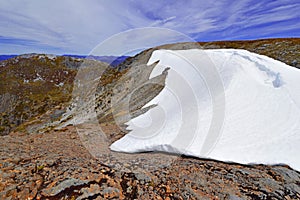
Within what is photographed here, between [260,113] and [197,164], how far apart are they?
3.51m

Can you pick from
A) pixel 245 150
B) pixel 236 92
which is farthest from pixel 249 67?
pixel 245 150

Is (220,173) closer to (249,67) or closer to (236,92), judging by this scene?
(236,92)

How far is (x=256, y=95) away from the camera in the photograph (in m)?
8.41

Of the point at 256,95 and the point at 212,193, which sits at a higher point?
the point at 256,95

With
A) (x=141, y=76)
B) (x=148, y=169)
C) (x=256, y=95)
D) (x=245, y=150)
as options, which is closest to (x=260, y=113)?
(x=256, y=95)

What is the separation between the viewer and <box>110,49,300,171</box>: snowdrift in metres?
6.65

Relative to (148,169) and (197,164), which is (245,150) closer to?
(197,164)

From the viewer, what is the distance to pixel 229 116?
26.1 ft

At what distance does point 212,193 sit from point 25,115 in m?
103

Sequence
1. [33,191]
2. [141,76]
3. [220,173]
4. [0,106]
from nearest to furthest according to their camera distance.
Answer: [33,191] < [220,173] < [141,76] < [0,106]

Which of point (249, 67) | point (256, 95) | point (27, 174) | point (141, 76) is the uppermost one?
point (141, 76)

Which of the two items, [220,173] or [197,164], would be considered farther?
[197,164]

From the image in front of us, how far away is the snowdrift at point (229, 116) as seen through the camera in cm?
665

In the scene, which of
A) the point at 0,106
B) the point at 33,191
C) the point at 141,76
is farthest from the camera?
the point at 0,106
